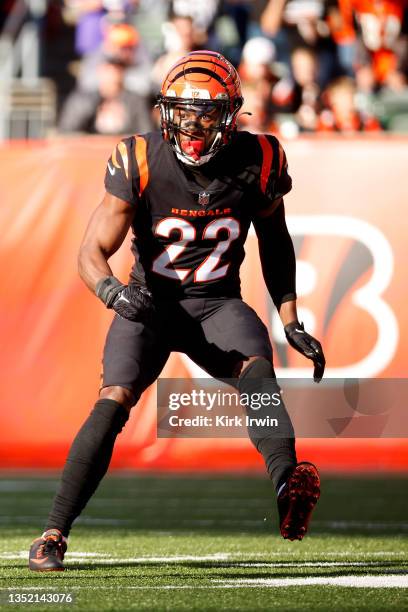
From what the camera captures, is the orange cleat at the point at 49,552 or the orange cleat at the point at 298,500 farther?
the orange cleat at the point at 49,552

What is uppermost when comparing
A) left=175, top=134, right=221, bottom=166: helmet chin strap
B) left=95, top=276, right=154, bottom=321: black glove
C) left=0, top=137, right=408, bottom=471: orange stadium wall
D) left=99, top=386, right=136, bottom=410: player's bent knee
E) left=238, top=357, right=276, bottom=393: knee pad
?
left=175, top=134, right=221, bottom=166: helmet chin strap

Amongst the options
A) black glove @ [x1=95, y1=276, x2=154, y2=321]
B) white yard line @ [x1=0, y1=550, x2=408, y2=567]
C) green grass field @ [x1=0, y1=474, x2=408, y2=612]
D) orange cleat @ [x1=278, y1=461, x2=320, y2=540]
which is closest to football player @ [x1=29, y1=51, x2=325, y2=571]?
black glove @ [x1=95, y1=276, x2=154, y2=321]

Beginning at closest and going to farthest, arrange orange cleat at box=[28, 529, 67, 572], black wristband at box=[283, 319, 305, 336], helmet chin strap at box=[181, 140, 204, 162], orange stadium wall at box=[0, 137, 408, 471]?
orange cleat at box=[28, 529, 67, 572]
helmet chin strap at box=[181, 140, 204, 162]
black wristband at box=[283, 319, 305, 336]
orange stadium wall at box=[0, 137, 408, 471]

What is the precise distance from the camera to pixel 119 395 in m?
4.32

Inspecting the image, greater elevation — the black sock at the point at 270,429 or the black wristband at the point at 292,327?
the black wristband at the point at 292,327

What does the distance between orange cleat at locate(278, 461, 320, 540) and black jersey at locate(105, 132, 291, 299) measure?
86cm

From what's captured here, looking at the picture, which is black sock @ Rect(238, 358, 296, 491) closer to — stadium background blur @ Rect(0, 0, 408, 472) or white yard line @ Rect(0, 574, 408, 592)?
white yard line @ Rect(0, 574, 408, 592)

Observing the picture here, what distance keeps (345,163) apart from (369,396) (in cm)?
216

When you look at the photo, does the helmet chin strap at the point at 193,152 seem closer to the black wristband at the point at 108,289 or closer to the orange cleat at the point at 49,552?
the black wristband at the point at 108,289

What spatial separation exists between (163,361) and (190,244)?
1.33ft

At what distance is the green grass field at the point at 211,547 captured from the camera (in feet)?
12.4

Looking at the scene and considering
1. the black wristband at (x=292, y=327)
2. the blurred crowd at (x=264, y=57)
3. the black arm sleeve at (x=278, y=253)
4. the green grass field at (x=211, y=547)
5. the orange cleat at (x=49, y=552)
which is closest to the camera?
the green grass field at (x=211, y=547)

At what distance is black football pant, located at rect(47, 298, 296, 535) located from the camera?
4.22 meters

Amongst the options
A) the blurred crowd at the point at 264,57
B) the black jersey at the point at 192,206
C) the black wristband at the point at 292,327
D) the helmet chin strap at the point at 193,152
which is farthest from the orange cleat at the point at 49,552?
the blurred crowd at the point at 264,57
